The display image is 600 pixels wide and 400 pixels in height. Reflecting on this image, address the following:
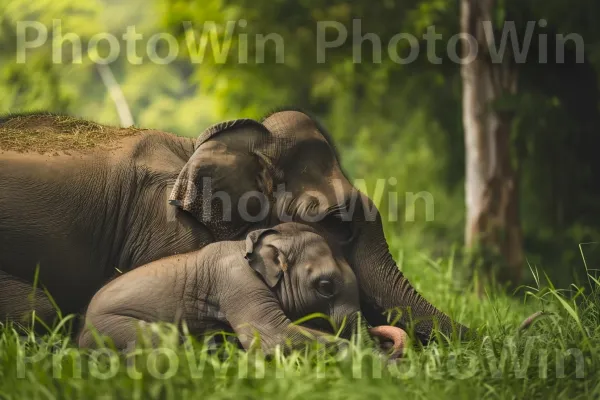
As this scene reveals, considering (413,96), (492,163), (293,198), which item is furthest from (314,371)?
(413,96)

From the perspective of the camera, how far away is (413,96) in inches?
406

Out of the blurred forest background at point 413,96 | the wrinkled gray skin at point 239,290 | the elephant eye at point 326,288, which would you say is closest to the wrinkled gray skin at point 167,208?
the wrinkled gray skin at point 239,290

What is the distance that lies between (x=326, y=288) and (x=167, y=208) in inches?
30.2

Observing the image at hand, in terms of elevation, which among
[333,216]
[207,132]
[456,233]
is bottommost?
[456,233]

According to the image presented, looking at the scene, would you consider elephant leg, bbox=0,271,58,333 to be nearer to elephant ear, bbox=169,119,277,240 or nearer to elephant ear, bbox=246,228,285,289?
elephant ear, bbox=169,119,277,240

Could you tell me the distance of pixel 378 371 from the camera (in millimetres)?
3531

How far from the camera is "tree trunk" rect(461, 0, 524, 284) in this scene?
28.6 feet

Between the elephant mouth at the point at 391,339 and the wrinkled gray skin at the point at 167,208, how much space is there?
0.23 meters

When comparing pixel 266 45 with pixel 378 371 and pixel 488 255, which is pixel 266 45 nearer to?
Result: pixel 488 255

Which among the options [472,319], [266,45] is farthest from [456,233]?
[472,319]

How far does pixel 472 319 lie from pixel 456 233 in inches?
216

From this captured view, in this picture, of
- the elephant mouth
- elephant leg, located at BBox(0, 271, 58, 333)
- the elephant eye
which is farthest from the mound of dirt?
the elephant mouth

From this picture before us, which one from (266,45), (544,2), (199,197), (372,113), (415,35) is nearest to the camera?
(199,197)

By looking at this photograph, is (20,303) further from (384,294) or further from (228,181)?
(384,294)
